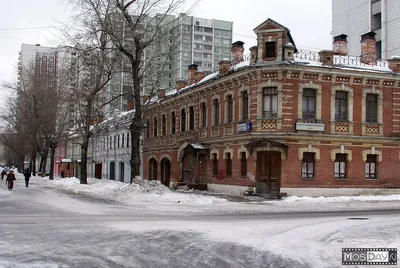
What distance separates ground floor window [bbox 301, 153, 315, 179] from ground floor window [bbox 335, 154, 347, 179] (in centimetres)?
170

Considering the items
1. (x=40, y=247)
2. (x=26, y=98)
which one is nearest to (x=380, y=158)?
(x=40, y=247)

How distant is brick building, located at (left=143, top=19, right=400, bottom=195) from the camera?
28.0 metres

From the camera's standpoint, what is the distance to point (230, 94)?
31.6m

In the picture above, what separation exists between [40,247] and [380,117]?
82.8ft

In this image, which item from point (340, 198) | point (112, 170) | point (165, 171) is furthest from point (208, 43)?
point (340, 198)

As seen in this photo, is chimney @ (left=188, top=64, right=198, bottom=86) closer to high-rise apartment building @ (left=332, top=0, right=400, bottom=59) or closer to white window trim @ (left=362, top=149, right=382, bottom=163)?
white window trim @ (left=362, top=149, right=382, bottom=163)

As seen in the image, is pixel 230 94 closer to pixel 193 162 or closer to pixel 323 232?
pixel 193 162

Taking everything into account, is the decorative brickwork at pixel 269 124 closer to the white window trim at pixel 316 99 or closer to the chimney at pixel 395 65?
the white window trim at pixel 316 99

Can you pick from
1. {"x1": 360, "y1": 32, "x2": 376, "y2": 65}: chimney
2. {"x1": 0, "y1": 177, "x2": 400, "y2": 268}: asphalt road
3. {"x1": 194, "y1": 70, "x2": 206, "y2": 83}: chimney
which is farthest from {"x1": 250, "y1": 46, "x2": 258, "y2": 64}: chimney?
{"x1": 0, "y1": 177, "x2": 400, "y2": 268}: asphalt road

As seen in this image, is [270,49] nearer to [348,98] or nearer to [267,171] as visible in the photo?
[348,98]

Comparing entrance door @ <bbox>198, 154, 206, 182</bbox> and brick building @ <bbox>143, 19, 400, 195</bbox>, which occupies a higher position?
brick building @ <bbox>143, 19, 400, 195</bbox>

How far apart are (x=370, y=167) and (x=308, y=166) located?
462cm

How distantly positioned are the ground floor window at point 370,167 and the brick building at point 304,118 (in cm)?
6

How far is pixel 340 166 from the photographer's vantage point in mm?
29219
